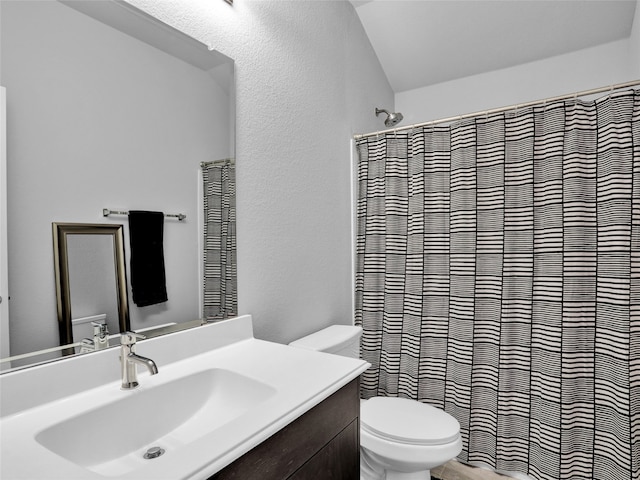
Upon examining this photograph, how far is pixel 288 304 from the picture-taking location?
5.48ft

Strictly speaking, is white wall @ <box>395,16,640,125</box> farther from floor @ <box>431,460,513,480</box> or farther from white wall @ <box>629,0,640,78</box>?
floor @ <box>431,460,513,480</box>

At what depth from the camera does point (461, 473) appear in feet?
6.12

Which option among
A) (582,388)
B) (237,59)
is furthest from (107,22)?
(582,388)

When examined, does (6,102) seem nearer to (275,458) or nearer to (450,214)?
(275,458)

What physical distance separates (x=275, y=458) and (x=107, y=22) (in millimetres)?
1216

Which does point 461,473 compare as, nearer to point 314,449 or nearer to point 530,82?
point 314,449

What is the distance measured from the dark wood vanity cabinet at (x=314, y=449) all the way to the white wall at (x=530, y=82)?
2361 millimetres

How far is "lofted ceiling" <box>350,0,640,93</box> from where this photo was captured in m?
2.15

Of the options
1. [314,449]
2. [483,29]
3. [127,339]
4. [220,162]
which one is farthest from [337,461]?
[483,29]

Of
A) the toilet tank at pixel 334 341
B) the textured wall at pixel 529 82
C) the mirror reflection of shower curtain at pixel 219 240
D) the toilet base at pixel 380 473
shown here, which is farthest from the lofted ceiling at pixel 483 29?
the toilet base at pixel 380 473

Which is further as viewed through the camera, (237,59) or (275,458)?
(237,59)

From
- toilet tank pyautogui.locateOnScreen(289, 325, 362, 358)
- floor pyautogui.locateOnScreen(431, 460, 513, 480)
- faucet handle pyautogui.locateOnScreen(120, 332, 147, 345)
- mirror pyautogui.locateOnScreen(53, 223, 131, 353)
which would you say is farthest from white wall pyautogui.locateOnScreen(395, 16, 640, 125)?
faucet handle pyautogui.locateOnScreen(120, 332, 147, 345)

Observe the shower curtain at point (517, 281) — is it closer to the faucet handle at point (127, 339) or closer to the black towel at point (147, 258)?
the black towel at point (147, 258)

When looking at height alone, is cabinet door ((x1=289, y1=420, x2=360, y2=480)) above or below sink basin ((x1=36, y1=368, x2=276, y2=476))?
below
